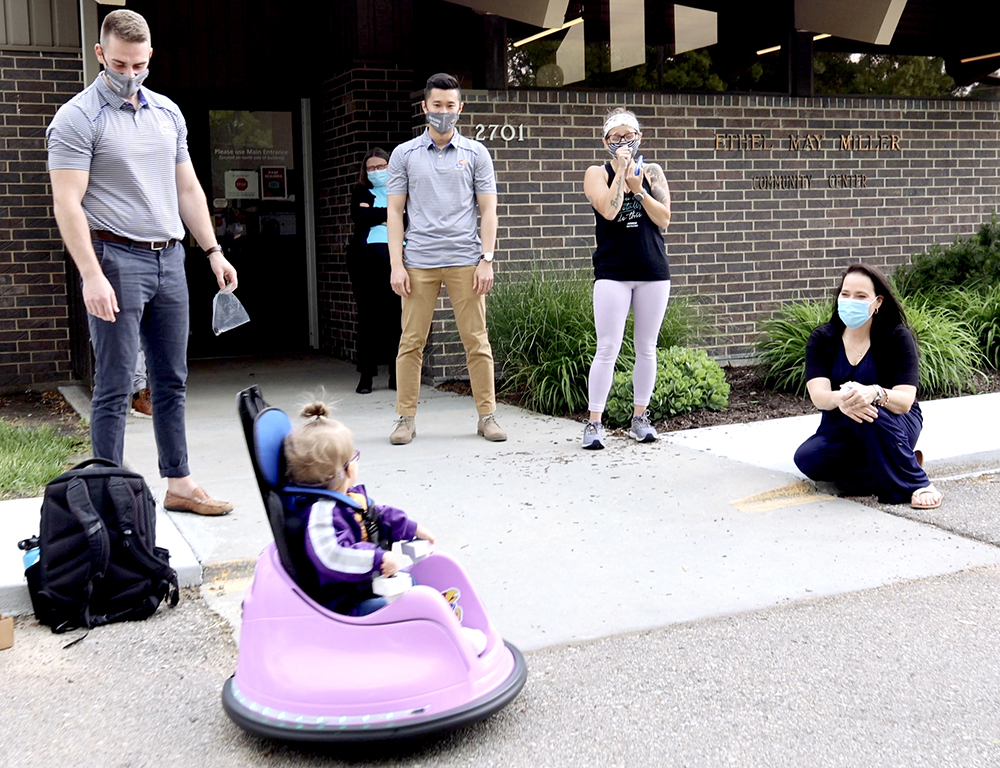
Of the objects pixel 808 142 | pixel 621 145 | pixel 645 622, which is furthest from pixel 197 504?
pixel 808 142

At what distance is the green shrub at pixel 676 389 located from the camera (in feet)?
24.6

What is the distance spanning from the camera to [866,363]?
558 cm

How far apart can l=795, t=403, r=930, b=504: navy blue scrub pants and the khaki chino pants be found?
2.13 metres

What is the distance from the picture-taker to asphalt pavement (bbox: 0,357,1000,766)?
10.4 ft

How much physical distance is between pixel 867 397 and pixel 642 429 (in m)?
1.84

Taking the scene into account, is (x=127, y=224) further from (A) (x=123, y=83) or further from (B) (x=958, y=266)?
(B) (x=958, y=266)

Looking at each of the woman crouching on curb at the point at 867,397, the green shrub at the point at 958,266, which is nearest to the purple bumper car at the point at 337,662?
the woman crouching on curb at the point at 867,397

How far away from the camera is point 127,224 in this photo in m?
4.86

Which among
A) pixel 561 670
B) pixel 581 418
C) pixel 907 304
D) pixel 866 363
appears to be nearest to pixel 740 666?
pixel 561 670

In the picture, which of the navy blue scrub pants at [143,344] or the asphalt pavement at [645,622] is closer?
the asphalt pavement at [645,622]

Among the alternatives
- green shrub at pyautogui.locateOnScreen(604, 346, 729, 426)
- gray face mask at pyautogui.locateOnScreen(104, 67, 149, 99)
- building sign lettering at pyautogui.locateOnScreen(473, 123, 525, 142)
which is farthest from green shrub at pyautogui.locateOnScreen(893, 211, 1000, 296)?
gray face mask at pyautogui.locateOnScreen(104, 67, 149, 99)

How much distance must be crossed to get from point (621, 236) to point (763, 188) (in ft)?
14.3

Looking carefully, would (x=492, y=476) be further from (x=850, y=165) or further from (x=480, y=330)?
(x=850, y=165)

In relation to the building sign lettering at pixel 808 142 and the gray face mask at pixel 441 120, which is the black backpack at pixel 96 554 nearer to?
the gray face mask at pixel 441 120
